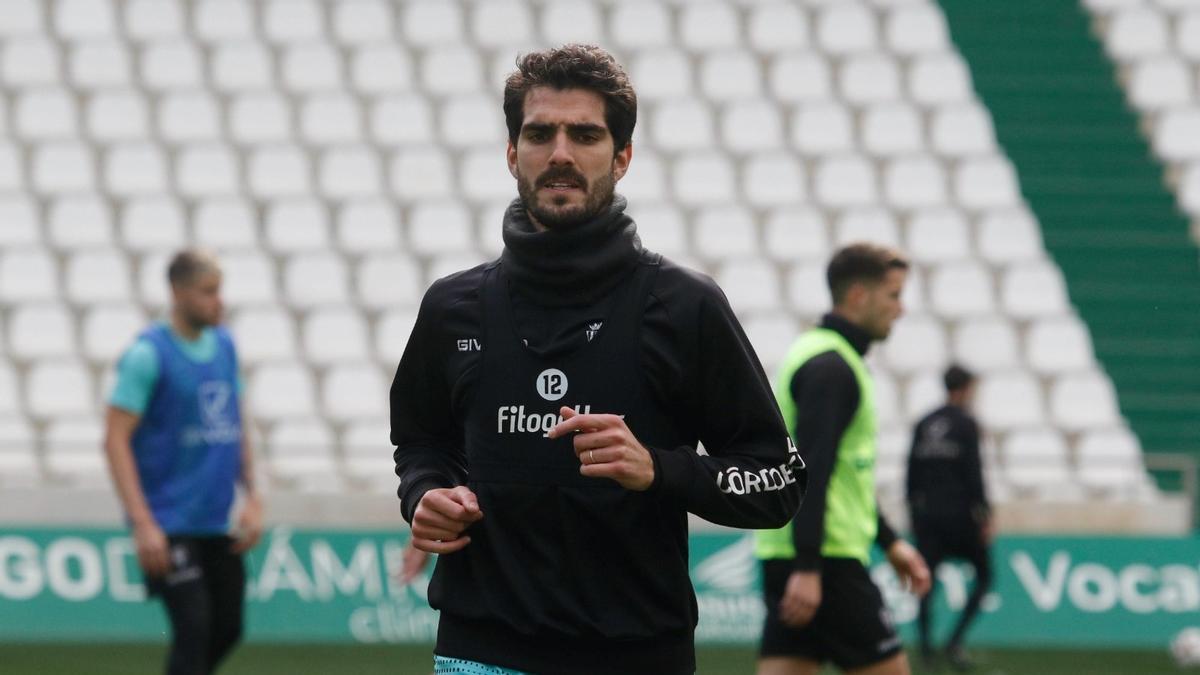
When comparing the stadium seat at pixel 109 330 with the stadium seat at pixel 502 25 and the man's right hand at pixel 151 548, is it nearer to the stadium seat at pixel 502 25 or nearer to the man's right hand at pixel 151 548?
the stadium seat at pixel 502 25

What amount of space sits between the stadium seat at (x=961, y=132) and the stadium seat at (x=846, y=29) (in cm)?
113

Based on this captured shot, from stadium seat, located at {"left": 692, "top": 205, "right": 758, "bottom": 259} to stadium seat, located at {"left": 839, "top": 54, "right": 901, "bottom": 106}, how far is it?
2129 millimetres

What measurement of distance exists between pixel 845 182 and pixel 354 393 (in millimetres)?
5236

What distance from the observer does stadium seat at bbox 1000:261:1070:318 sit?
52.5ft

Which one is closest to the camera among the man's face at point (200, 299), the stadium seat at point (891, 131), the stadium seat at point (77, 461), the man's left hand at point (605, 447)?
the man's left hand at point (605, 447)

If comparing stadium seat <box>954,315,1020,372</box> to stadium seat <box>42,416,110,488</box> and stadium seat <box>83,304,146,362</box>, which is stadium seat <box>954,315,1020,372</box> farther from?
stadium seat <box>42,416,110,488</box>

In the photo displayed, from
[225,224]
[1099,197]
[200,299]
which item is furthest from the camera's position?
[1099,197]

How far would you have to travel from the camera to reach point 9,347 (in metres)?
14.8

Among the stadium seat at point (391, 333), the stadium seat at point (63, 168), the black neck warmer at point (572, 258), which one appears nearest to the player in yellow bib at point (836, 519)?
the black neck warmer at point (572, 258)

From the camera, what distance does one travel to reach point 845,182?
16859 mm

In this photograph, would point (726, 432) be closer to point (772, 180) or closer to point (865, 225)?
point (865, 225)

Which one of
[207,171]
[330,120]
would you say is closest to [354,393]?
[207,171]

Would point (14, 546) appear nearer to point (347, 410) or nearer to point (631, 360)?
point (347, 410)

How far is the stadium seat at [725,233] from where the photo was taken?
52.9 feet
